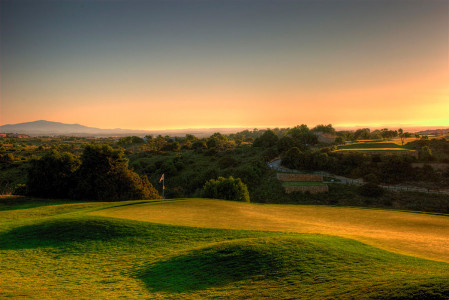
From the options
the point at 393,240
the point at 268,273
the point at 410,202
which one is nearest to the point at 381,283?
the point at 268,273

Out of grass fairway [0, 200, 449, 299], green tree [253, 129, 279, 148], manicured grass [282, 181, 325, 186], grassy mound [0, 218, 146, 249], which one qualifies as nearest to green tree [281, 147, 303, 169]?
manicured grass [282, 181, 325, 186]

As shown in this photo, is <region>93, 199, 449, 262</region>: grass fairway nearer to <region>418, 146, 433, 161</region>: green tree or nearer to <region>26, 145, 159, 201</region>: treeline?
<region>26, 145, 159, 201</region>: treeline

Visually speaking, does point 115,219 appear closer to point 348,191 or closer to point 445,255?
point 445,255

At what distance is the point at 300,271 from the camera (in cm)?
608

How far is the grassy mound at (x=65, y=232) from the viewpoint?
30.3 ft

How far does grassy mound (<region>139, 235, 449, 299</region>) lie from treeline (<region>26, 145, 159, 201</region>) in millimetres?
21291

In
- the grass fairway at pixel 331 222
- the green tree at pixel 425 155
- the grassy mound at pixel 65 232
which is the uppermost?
the green tree at pixel 425 155

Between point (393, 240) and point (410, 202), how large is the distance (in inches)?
1236

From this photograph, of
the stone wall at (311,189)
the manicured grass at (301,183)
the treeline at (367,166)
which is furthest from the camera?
the treeline at (367,166)

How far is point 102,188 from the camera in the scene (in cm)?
2605

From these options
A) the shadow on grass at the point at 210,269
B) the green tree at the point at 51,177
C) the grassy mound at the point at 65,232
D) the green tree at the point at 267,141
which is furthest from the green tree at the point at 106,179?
the green tree at the point at 267,141

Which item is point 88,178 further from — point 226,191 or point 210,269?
point 210,269

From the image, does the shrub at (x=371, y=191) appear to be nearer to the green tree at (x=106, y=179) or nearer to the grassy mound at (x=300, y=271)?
the green tree at (x=106, y=179)

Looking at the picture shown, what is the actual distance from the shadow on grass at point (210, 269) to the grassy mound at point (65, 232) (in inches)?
136
